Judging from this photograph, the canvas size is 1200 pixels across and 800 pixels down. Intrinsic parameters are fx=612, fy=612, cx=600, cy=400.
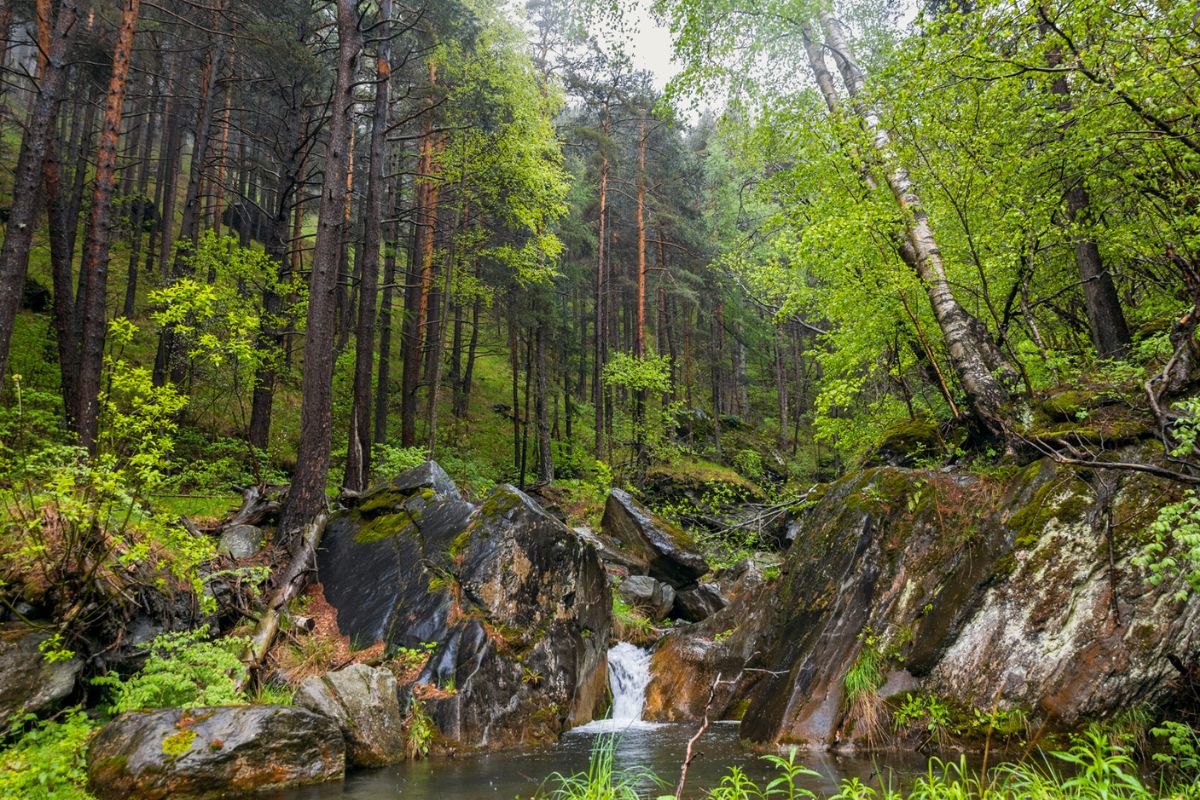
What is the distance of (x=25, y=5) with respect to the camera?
1476cm

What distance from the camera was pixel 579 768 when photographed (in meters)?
6.25

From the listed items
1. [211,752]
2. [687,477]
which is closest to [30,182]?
[211,752]

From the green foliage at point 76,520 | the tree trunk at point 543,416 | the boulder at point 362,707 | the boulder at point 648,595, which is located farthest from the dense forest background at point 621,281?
the boulder at point 648,595

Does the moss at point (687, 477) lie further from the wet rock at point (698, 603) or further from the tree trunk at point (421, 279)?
the tree trunk at point (421, 279)

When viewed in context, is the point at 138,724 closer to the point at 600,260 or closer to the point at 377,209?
the point at 377,209

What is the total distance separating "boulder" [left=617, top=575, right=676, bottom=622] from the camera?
12.7 metres

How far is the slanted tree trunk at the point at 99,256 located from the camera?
959cm

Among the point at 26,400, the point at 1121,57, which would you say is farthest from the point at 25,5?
the point at 1121,57

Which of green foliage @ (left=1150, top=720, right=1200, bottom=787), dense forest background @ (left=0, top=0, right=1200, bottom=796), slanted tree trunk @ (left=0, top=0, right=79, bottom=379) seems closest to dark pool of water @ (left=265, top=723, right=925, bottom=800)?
dense forest background @ (left=0, top=0, right=1200, bottom=796)

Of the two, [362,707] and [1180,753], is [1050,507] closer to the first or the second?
[1180,753]

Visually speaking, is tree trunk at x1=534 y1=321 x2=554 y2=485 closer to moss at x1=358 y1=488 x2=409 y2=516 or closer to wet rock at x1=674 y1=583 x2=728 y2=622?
wet rock at x1=674 y1=583 x2=728 y2=622

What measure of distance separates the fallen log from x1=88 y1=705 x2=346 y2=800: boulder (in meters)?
1.22

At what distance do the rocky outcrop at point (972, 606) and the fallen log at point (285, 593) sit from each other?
5.54 meters

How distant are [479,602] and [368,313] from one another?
25.2 ft
